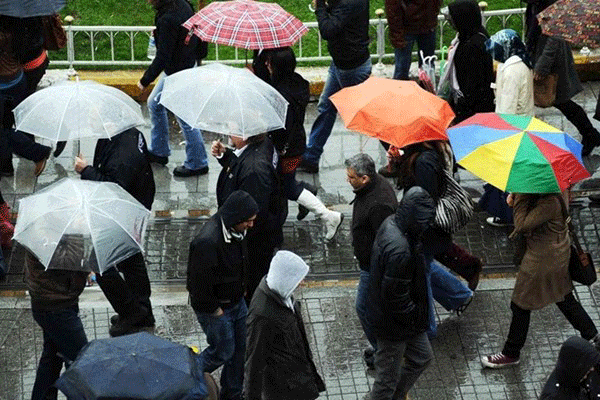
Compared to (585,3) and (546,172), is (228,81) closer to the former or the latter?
(546,172)

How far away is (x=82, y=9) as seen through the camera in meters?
16.1

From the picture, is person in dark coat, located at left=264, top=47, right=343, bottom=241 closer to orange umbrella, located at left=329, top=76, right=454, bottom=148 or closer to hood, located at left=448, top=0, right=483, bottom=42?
orange umbrella, located at left=329, top=76, right=454, bottom=148

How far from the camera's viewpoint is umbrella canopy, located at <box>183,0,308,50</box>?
38.6 feet

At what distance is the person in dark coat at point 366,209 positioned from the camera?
9742mm

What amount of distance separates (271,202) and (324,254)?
1.57 m

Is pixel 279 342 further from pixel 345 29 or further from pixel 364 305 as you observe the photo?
pixel 345 29

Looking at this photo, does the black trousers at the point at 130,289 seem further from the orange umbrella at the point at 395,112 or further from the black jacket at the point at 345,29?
the black jacket at the point at 345,29

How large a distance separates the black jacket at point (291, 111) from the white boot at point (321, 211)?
518 millimetres

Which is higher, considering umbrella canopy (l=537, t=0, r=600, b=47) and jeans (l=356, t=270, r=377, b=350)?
umbrella canopy (l=537, t=0, r=600, b=47)

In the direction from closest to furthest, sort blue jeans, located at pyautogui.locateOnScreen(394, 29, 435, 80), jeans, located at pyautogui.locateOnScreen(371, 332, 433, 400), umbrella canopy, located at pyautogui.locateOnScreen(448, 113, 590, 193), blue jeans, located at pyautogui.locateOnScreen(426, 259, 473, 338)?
jeans, located at pyautogui.locateOnScreen(371, 332, 433, 400), umbrella canopy, located at pyautogui.locateOnScreen(448, 113, 590, 193), blue jeans, located at pyautogui.locateOnScreen(426, 259, 473, 338), blue jeans, located at pyautogui.locateOnScreen(394, 29, 435, 80)

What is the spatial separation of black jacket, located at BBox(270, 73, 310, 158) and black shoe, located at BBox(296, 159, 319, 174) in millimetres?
1608

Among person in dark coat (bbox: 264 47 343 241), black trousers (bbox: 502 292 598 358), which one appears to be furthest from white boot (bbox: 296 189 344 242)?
black trousers (bbox: 502 292 598 358)

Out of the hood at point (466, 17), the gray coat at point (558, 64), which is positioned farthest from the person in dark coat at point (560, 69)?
the hood at point (466, 17)

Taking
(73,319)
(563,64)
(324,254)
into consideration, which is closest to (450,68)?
(563,64)
